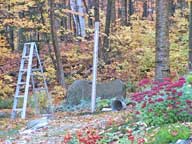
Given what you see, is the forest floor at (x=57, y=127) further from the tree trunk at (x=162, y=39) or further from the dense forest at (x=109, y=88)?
the tree trunk at (x=162, y=39)

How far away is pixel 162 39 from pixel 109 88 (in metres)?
3.10

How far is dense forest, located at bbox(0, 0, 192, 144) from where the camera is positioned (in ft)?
18.7

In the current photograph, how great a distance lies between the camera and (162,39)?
838cm

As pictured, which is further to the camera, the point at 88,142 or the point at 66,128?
the point at 66,128

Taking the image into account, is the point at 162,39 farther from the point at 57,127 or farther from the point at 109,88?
the point at 109,88

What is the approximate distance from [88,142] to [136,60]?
10.8 m

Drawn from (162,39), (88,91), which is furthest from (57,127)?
(88,91)

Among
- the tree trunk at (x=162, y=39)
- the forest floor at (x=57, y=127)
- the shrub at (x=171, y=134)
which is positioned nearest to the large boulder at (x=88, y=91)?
the forest floor at (x=57, y=127)

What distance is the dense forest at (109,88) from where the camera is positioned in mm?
5691

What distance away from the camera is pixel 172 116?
5.69 meters

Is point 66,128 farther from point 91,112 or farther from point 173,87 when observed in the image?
point 173,87

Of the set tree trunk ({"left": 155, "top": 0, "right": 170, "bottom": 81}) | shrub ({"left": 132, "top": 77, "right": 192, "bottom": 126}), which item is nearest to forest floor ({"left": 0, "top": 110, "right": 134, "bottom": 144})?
shrub ({"left": 132, "top": 77, "right": 192, "bottom": 126})

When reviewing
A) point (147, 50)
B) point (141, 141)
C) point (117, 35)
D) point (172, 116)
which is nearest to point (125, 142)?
point (141, 141)

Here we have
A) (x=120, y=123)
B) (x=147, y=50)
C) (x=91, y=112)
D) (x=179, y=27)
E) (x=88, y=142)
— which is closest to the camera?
(x=88, y=142)
